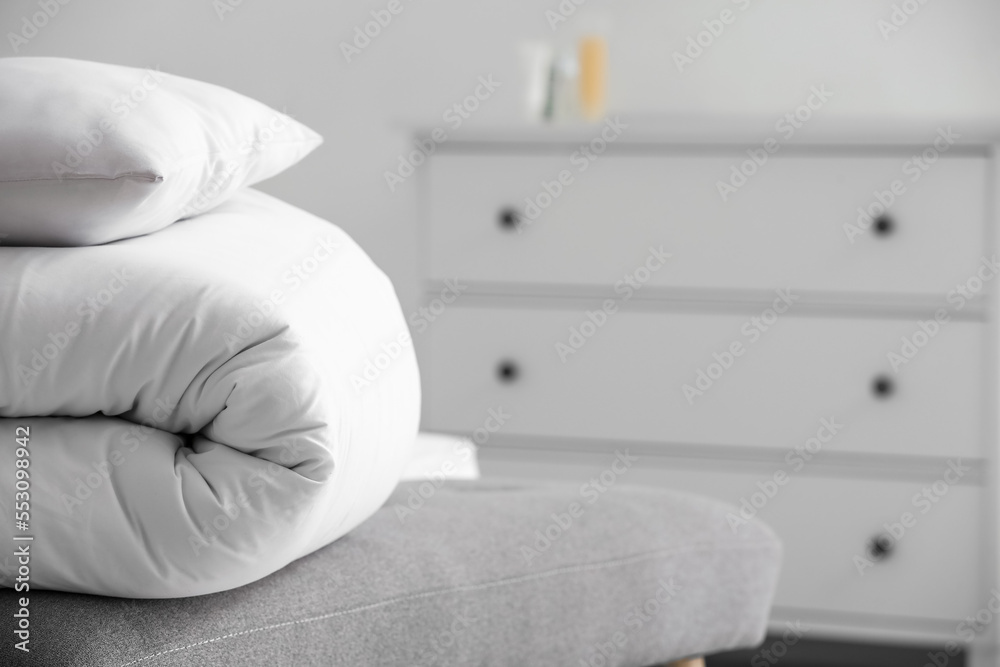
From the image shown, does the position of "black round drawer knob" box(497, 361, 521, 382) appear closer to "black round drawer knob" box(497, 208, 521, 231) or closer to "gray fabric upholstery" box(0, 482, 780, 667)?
"black round drawer knob" box(497, 208, 521, 231)

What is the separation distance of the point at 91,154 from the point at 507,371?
127 cm

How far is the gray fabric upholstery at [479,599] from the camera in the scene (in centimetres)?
59

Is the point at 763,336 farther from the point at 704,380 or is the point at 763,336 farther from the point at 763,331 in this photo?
the point at 704,380

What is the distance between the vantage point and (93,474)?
22.7 inches

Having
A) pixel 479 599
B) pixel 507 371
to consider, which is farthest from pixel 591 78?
pixel 479 599

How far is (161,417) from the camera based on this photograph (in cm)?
59

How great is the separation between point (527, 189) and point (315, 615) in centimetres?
125

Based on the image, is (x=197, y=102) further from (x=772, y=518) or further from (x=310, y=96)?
(x=310, y=96)

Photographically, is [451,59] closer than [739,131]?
No

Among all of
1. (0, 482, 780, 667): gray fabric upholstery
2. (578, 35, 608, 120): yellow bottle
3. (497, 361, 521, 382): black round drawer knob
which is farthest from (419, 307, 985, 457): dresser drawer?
(0, 482, 780, 667): gray fabric upholstery

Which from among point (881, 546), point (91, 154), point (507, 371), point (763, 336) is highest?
point (91, 154)

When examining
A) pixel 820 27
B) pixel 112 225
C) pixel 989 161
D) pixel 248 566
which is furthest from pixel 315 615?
pixel 820 27

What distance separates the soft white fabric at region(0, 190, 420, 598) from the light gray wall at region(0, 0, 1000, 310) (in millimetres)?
1479

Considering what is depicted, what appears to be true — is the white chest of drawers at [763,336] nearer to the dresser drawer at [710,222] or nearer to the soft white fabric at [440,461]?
the dresser drawer at [710,222]
